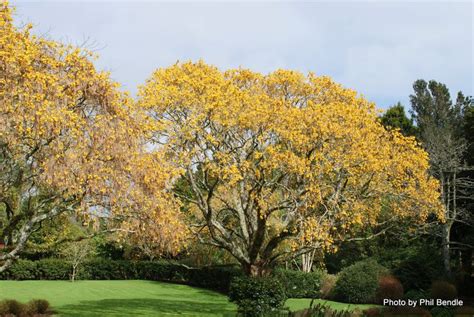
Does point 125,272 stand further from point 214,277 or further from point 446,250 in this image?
point 446,250

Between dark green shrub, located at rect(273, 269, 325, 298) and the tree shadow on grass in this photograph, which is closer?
the tree shadow on grass

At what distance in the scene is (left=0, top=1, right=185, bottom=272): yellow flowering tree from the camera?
9461mm

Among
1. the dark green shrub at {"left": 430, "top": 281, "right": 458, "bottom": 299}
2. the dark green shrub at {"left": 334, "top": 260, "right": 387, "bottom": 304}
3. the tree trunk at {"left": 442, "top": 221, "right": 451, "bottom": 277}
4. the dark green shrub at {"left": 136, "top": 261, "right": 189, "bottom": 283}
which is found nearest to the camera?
the dark green shrub at {"left": 430, "top": 281, "right": 458, "bottom": 299}

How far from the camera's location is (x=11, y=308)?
16.5m

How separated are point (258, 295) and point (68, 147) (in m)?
9.15

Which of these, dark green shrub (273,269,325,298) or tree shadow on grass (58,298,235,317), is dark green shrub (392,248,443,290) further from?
tree shadow on grass (58,298,235,317)

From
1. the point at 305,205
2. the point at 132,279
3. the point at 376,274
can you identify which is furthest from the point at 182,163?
the point at 132,279

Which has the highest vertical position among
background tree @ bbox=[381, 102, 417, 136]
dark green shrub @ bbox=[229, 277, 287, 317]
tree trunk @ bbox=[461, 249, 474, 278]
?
background tree @ bbox=[381, 102, 417, 136]

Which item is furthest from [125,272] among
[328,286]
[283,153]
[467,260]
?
[283,153]

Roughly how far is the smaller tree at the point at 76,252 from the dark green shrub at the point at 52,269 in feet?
1.66

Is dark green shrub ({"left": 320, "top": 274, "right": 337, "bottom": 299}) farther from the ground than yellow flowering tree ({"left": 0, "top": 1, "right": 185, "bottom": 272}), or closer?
closer

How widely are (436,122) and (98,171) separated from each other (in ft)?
88.3

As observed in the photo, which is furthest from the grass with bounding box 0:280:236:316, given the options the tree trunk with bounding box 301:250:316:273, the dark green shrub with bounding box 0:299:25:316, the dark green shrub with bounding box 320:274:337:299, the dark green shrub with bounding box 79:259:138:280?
the tree trunk with bounding box 301:250:316:273

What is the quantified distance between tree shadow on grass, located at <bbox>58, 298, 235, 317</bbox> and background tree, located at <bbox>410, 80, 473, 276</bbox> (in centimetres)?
1166
